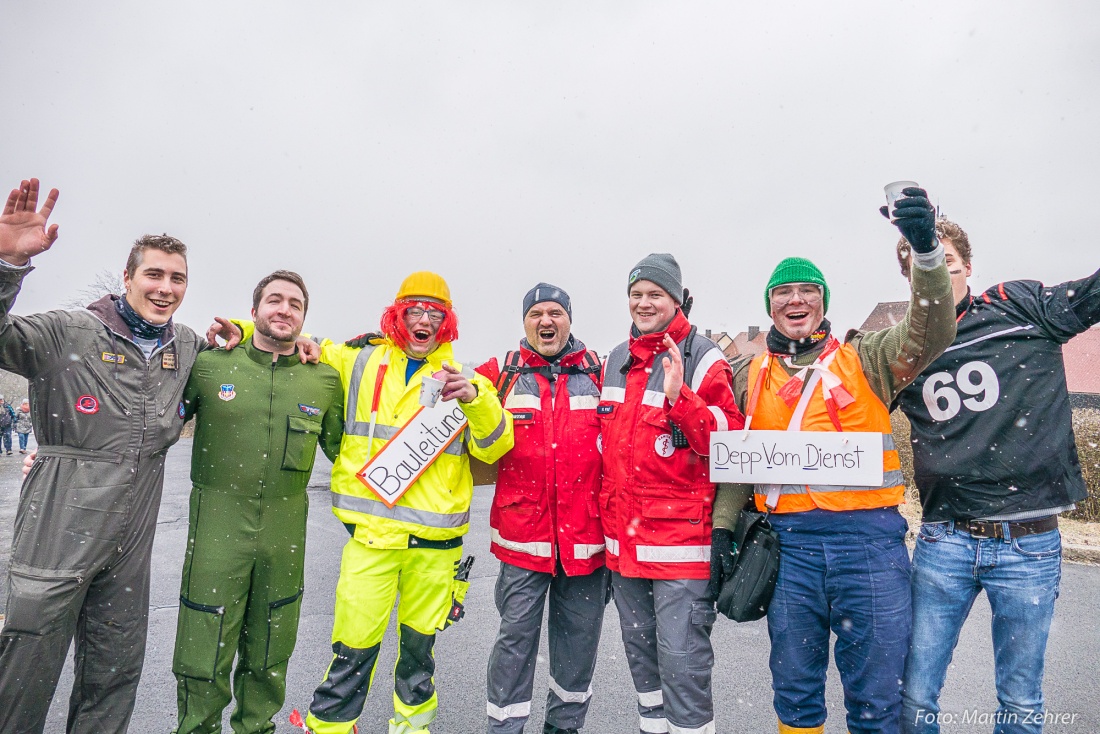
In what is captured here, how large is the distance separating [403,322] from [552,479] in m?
1.15

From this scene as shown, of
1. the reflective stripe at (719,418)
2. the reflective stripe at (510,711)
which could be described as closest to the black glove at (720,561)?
the reflective stripe at (719,418)

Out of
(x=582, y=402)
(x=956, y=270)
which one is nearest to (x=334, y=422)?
(x=582, y=402)

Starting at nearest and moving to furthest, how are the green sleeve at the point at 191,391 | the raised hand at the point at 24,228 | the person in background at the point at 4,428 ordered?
the raised hand at the point at 24,228
the green sleeve at the point at 191,391
the person in background at the point at 4,428

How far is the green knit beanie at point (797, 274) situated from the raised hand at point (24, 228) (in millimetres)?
Answer: 3019

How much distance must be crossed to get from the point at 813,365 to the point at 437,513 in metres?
1.93

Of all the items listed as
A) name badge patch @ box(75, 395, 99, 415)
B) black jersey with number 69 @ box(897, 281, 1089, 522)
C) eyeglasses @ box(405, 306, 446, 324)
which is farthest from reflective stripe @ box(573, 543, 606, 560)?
name badge patch @ box(75, 395, 99, 415)

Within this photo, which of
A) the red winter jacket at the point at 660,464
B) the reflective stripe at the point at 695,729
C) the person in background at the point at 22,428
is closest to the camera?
the reflective stripe at the point at 695,729

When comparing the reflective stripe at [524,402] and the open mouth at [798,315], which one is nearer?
the open mouth at [798,315]

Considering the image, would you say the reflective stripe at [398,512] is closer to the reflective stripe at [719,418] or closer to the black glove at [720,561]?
the black glove at [720,561]

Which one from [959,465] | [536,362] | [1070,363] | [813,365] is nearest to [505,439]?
[536,362]

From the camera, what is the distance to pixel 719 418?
9.03ft

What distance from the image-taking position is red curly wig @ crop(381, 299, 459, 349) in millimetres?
3236

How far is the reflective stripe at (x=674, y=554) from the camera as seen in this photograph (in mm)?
2715

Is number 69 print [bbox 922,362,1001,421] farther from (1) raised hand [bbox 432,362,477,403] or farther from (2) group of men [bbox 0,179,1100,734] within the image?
(1) raised hand [bbox 432,362,477,403]
